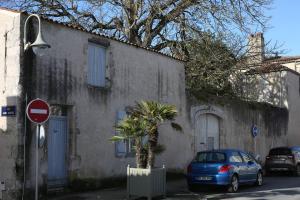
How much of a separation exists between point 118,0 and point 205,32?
210 inches

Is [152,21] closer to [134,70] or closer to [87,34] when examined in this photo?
[134,70]

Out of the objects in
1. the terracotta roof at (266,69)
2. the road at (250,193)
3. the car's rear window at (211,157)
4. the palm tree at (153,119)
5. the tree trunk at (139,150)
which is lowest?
the road at (250,193)

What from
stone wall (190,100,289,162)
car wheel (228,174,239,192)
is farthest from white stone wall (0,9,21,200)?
stone wall (190,100,289,162)

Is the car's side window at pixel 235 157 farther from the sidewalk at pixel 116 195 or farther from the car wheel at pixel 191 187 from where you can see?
the sidewalk at pixel 116 195

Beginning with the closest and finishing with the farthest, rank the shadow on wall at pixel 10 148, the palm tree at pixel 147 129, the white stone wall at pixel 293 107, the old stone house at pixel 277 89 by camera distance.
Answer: the shadow on wall at pixel 10 148 < the palm tree at pixel 147 129 < the old stone house at pixel 277 89 < the white stone wall at pixel 293 107

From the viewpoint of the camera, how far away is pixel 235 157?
58.0ft

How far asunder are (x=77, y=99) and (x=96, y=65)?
1.77 m

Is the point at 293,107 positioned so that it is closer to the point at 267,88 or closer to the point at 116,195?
the point at 267,88

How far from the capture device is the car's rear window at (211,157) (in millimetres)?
17094

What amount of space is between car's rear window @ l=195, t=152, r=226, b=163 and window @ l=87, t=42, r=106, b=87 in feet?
14.6

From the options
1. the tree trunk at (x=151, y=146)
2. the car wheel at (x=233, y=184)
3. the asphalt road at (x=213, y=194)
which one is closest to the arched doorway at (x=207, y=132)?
the asphalt road at (x=213, y=194)

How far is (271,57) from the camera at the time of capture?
3222cm

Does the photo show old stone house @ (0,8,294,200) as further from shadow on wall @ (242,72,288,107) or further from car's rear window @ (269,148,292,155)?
shadow on wall @ (242,72,288,107)

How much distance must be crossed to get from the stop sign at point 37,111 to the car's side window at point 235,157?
7579 mm
